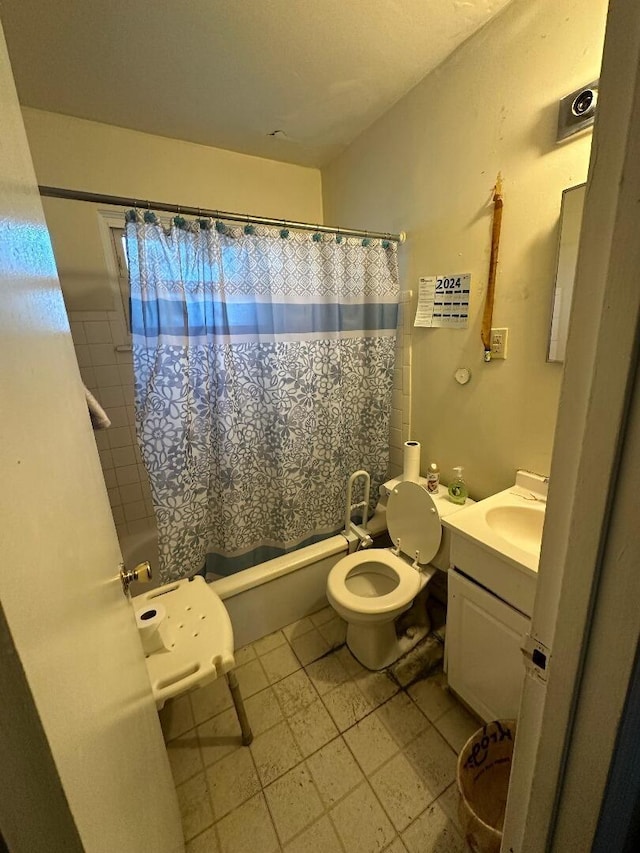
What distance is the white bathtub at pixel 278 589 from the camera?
5.22ft

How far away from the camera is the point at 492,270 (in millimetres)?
1345

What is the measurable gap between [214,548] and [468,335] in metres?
1.52

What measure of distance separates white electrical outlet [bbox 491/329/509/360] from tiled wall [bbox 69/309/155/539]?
1.88m

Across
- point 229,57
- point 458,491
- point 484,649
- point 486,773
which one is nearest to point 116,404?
point 229,57

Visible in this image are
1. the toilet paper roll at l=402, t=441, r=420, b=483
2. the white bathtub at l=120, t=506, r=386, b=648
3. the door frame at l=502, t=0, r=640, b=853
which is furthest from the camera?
the toilet paper roll at l=402, t=441, r=420, b=483

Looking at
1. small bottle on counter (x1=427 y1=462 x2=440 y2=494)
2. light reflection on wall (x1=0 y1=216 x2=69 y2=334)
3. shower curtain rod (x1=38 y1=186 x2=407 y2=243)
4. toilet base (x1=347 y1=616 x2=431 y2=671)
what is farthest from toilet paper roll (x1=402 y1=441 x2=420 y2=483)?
light reflection on wall (x1=0 y1=216 x2=69 y2=334)

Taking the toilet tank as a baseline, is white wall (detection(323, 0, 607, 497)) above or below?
above

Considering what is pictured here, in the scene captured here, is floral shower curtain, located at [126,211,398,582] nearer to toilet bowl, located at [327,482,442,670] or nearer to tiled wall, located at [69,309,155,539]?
toilet bowl, located at [327,482,442,670]

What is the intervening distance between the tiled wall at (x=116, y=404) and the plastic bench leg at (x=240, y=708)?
4.15ft

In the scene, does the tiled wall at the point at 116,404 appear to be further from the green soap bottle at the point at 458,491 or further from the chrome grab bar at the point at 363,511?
the green soap bottle at the point at 458,491

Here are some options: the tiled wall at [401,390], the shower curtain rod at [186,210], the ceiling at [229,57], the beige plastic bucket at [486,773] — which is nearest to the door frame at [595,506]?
the beige plastic bucket at [486,773]

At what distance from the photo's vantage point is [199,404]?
1.43 metres

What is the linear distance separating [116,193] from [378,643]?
2.49 metres

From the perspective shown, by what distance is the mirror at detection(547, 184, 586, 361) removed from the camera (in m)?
1.10
